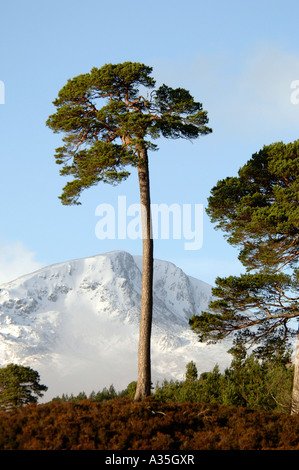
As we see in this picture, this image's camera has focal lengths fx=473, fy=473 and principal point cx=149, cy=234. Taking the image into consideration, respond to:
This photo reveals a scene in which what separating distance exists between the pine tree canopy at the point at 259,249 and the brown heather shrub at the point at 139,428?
15.7 feet

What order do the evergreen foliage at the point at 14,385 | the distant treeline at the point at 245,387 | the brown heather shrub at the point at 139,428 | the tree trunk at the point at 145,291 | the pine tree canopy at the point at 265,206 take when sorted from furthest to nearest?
1. the evergreen foliage at the point at 14,385
2. the distant treeline at the point at 245,387
3. the pine tree canopy at the point at 265,206
4. the tree trunk at the point at 145,291
5. the brown heather shrub at the point at 139,428

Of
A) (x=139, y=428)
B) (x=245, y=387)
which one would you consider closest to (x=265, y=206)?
(x=245, y=387)

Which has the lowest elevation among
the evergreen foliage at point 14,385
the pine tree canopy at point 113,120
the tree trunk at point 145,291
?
the evergreen foliage at point 14,385

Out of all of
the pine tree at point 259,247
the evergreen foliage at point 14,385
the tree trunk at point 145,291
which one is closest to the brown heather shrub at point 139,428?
the tree trunk at point 145,291

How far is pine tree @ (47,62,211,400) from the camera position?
1390 centimetres

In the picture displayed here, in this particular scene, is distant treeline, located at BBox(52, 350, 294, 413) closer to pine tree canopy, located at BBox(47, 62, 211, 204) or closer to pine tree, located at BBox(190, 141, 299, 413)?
pine tree, located at BBox(190, 141, 299, 413)

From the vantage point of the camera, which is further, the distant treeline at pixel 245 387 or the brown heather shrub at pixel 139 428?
the distant treeline at pixel 245 387

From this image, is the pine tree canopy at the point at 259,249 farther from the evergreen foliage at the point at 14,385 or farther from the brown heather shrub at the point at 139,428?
the evergreen foliage at the point at 14,385

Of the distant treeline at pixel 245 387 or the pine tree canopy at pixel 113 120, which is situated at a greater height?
the pine tree canopy at pixel 113 120

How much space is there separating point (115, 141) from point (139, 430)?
910 cm

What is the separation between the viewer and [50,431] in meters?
8.41

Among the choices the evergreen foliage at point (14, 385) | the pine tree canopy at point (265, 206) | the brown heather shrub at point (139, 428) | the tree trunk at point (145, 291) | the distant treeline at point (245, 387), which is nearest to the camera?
the brown heather shrub at point (139, 428)

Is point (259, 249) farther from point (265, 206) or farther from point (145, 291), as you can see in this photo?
point (145, 291)

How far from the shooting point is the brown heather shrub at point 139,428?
324 inches
